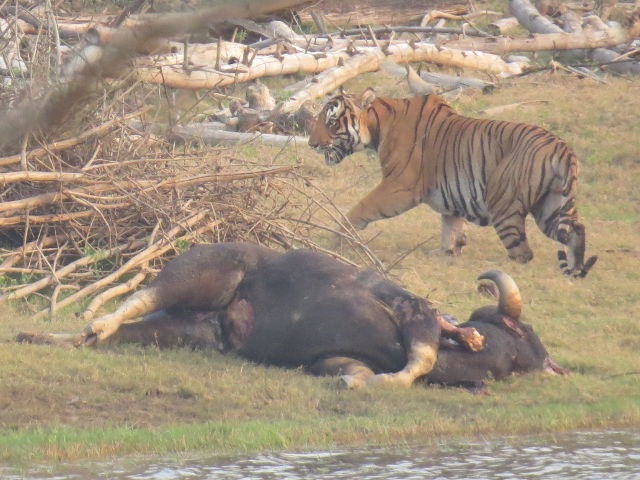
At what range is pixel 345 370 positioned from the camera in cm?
646

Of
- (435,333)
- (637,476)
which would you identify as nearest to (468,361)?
(435,333)

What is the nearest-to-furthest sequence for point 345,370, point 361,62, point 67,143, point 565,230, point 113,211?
point 345,370
point 67,143
point 113,211
point 565,230
point 361,62

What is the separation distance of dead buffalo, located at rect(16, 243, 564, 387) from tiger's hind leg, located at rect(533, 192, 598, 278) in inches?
140

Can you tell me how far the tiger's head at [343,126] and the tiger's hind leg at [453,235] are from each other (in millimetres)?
1236

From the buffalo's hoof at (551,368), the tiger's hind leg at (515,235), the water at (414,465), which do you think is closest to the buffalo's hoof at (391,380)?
the water at (414,465)

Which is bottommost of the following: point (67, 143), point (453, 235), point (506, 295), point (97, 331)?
point (453, 235)

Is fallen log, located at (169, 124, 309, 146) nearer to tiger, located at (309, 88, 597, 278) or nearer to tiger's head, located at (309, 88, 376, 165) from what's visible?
tiger's head, located at (309, 88, 376, 165)

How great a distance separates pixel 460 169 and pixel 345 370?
5.12 m

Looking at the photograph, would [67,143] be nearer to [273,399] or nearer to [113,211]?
[113,211]

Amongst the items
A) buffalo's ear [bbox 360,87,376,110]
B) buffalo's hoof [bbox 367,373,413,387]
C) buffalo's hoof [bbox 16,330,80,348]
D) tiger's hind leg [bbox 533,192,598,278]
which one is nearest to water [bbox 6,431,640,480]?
buffalo's hoof [bbox 367,373,413,387]

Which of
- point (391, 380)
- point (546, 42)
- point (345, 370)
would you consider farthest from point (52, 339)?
point (546, 42)

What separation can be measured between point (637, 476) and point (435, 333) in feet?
5.18

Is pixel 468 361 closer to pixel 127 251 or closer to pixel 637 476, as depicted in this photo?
pixel 637 476

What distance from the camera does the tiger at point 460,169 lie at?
10727 mm
